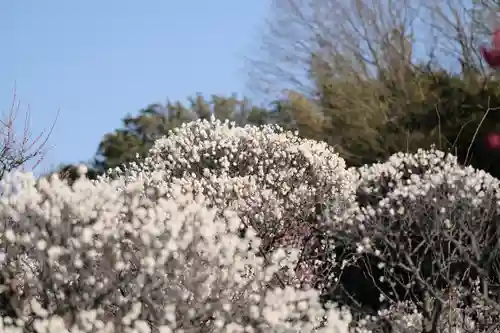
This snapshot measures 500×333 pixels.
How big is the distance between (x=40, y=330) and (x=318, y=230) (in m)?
6.89

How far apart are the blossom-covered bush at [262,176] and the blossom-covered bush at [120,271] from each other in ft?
17.2

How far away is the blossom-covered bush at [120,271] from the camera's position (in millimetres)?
4566

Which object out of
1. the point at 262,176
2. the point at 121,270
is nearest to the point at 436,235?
the point at 262,176

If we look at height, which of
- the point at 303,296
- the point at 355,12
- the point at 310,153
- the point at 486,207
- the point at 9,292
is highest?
the point at 355,12

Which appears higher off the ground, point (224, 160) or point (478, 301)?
point (224, 160)

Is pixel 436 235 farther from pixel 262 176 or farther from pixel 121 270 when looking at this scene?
pixel 121 270

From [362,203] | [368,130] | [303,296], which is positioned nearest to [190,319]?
[303,296]

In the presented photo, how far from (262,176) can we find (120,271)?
318 inches

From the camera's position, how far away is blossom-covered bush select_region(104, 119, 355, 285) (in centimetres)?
1042

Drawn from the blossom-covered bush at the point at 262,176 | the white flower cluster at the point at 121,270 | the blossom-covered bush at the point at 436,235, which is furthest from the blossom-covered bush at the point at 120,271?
the blossom-covered bush at the point at 262,176

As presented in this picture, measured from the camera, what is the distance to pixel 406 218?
9.23 m

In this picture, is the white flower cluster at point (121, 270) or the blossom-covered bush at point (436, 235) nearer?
the white flower cluster at point (121, 270)

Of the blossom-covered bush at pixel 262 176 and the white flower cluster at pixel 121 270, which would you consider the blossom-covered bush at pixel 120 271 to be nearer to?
the white flower cluster at pixel 121 270

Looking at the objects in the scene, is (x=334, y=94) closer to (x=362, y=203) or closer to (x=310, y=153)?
(x=310, y=153)
